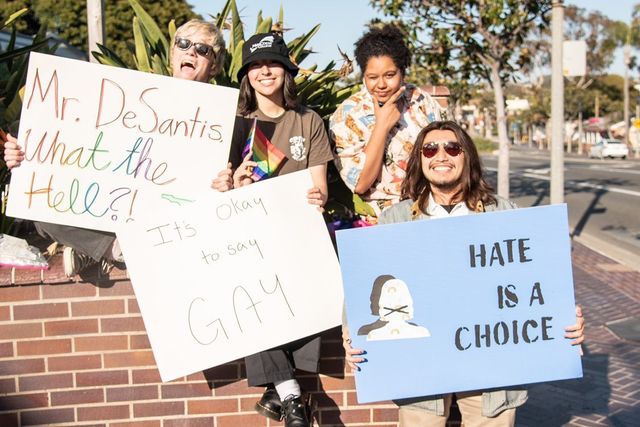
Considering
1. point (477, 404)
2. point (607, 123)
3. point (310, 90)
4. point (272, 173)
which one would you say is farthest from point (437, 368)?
point (607, 123)

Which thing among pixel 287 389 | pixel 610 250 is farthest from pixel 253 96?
pixel 610 250

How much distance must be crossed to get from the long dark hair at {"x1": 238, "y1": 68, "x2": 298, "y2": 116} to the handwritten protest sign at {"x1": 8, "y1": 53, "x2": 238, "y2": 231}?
0.15m

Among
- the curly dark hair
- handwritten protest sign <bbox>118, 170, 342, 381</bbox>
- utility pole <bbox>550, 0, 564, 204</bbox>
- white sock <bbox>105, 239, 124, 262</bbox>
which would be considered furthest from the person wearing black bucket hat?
utility pole <bbox>550, 0, 564, 204</bbox>

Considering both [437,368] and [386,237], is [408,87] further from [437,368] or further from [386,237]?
[437,368]

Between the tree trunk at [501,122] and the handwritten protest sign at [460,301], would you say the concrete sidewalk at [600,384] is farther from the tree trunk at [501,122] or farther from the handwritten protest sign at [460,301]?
the tree trunk at [501,122]

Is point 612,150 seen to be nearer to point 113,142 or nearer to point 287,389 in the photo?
point 287,389

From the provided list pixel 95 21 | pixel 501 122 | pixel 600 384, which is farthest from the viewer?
pixel 501 122

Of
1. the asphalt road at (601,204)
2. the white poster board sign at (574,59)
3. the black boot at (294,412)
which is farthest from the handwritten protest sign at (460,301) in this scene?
the white poster board sign at (574,59)

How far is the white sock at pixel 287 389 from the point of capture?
307 cm

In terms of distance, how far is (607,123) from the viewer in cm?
8106

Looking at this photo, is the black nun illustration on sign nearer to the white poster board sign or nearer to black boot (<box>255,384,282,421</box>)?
black boot (<box>255,384,282,421</box>)

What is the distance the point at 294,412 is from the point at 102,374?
1.05 metres

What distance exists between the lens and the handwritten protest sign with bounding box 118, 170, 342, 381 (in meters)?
2.92

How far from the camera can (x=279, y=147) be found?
3.20m
